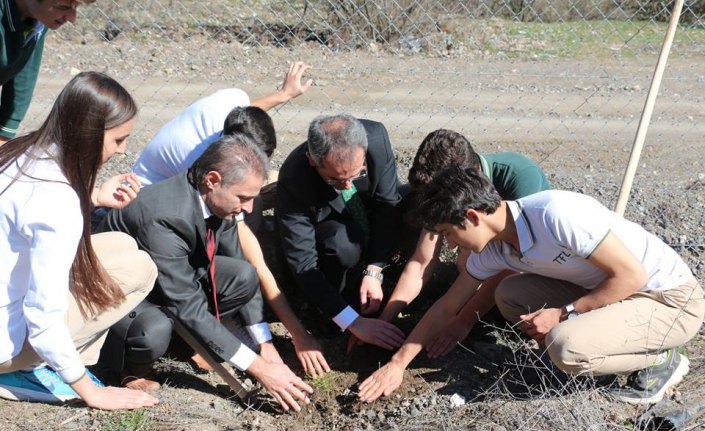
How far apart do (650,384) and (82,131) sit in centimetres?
235

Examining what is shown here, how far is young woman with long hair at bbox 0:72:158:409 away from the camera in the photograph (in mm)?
2486

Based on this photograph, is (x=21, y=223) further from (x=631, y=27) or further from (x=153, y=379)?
(x=631, y=27)

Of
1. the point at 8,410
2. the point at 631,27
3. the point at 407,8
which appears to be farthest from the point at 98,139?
the point at 631,27

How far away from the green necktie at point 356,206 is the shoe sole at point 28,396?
151 cm

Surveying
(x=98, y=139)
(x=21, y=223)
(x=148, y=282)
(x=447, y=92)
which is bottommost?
(x=447, y=92)

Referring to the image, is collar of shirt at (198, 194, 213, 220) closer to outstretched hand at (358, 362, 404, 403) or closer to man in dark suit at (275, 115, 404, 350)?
man in dark suit at (275, 115, 404, 350)

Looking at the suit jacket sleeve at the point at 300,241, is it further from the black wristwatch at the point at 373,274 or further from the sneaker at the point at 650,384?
the sneaker at the point at 650,384


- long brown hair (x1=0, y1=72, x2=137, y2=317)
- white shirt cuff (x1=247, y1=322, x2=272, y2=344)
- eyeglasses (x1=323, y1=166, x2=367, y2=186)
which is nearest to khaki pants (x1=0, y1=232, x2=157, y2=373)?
long brown hair (x1=0, y1=72, x2=137, y2=317)

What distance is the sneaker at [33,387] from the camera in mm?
3004

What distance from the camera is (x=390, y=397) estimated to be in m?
3.42

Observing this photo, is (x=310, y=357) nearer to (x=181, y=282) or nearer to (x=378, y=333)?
(x=378, y=333)

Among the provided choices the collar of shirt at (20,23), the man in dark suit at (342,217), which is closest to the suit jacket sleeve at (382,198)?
the man in dark suit at (342,217)

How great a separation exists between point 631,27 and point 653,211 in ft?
26.7

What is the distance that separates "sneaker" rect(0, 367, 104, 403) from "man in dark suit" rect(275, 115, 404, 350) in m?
1.15
